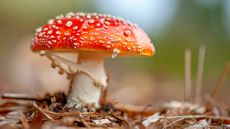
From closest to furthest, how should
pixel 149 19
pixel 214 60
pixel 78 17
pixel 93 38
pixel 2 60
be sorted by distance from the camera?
1. pixel 93 38
2. pixel 78 17
3. pixel 2 60
4. pixel 214 60
5. pixel 149 19

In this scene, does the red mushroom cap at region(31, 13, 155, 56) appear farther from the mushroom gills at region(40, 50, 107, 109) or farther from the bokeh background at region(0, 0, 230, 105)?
the bokeh background at region(0, 0, 230, 105)

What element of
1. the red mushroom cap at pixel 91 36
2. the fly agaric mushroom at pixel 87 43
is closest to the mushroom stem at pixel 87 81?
the fly agaric mushroom at pixel 87 43

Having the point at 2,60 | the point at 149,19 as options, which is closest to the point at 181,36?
the point at 149,19

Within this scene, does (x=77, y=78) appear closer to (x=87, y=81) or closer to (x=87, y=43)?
(x=87, y=81)

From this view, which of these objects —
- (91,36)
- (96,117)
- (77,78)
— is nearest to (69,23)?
(91,36)

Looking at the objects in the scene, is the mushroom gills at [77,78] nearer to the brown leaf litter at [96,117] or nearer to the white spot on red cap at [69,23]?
the brown leaf litter at [96,117]

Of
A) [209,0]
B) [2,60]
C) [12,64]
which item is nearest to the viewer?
[12,64]

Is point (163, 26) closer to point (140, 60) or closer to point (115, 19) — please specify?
point (140, 60)
